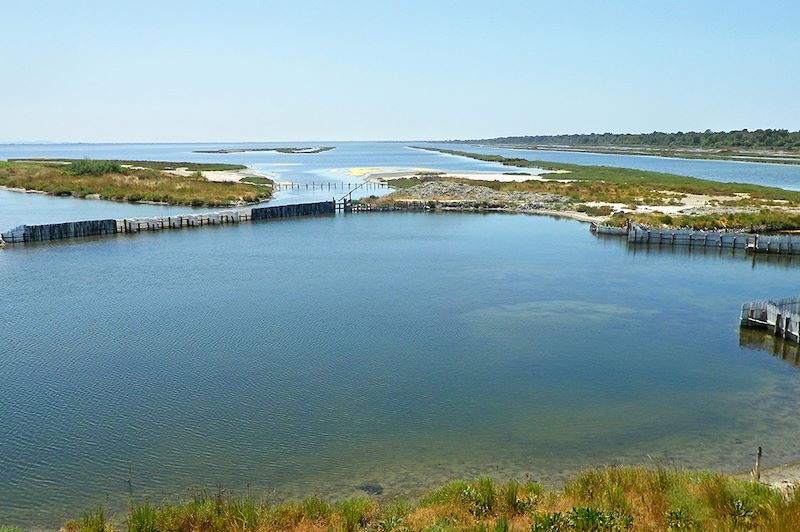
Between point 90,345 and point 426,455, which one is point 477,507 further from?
point 90,345

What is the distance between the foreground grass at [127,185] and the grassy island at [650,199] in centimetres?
1993

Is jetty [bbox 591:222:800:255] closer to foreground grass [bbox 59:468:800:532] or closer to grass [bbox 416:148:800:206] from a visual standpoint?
grass [bbox 416:148:800:206]

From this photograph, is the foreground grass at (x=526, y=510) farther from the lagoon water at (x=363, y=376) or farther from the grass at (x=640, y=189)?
the grass at (x=640, y=189)

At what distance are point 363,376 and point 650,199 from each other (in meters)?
59.5

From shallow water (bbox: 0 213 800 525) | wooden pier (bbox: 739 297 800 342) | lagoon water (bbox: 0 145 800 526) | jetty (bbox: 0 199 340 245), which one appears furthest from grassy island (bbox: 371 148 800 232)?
wooden pier (bbox: 739 297 800 342)

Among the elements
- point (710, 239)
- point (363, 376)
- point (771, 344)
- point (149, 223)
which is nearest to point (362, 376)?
point (363, 376)

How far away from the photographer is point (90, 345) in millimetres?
26141

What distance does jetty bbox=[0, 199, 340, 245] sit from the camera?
165ft

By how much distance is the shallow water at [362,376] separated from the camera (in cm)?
1698

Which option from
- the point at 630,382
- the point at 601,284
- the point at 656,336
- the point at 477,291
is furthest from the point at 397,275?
the point at 630,382

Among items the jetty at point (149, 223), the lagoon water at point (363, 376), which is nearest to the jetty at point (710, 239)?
the lagoon water at point (363, 376)

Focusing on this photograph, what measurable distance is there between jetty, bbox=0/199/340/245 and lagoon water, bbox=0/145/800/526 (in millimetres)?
8223

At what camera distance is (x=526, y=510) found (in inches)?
512

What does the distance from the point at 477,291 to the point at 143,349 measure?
60.5 ft
